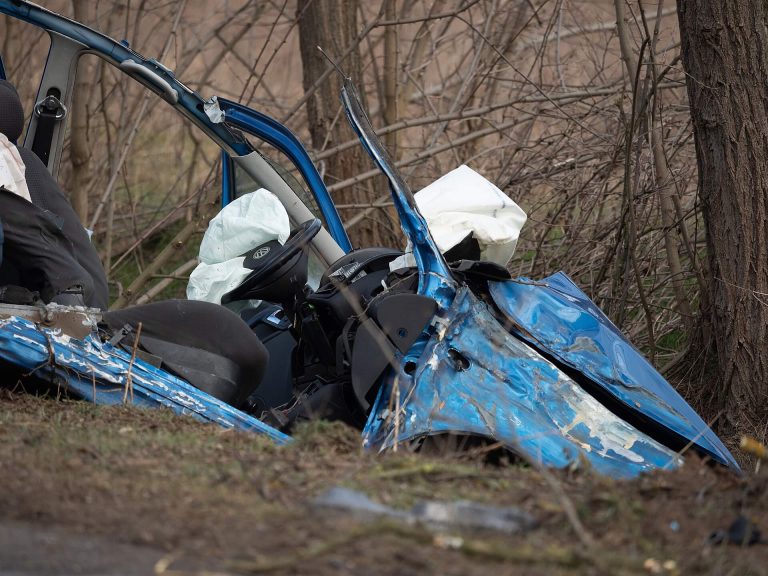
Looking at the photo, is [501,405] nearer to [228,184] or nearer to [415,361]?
[415,361]

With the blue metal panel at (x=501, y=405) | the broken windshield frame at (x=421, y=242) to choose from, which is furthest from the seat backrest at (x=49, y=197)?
the blue metal panel at (x=501, y=405)

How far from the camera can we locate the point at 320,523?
2430 mm

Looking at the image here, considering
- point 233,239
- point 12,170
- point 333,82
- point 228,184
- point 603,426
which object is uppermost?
point 333,82

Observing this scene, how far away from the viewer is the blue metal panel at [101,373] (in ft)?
11.5

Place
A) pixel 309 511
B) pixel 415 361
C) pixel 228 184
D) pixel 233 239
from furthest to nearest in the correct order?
pixel 228 184 < pixel 233 239 < pixel 415 361 < pixel 309 511

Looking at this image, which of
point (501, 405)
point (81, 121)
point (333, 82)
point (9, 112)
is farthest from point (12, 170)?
point (333, 82)

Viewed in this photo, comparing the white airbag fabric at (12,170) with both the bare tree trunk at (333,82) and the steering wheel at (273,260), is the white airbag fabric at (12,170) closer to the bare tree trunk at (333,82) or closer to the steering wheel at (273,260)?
the steering wheel at (273,260)

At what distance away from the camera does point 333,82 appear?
8.15 metres

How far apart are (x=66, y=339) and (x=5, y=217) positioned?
2.06ft

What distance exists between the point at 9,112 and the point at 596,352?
272 centimetres

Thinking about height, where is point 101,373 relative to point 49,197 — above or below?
below

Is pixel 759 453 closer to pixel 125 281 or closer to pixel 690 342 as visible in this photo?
pixel 690 342

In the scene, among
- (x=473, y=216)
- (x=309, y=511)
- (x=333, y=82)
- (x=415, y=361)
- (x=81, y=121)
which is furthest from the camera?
(x=333, y=82)

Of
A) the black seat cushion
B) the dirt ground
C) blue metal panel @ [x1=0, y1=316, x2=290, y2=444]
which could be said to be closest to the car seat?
the black seat cushion
